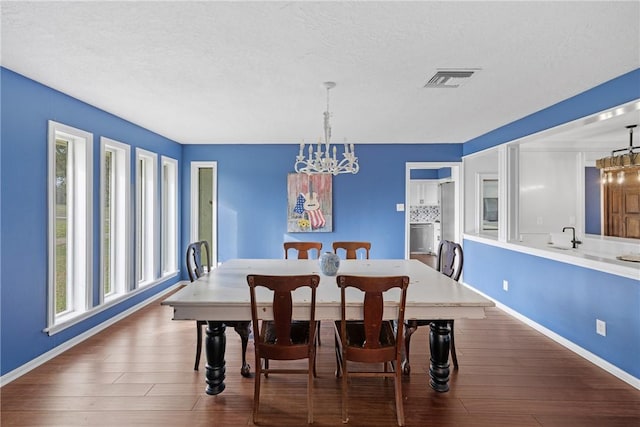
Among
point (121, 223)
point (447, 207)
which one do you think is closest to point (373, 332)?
point (121, 223)

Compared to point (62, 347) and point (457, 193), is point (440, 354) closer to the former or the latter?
point (62, 347)

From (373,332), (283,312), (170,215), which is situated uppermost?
(170,215)

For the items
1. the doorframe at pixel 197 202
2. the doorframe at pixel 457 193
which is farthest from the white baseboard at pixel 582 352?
the doorframe at pixel 197 202

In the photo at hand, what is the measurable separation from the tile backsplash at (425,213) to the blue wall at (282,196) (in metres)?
3.26

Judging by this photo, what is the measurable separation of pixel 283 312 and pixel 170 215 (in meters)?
4.04

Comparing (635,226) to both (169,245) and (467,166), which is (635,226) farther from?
(169,245)

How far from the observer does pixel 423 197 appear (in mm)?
8641

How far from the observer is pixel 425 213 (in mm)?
8852

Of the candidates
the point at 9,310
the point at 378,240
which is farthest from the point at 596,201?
the point at 9,310

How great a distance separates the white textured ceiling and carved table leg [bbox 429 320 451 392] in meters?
1.83

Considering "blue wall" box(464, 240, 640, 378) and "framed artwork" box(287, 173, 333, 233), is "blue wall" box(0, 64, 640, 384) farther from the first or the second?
"framed artwork" box(287, 173, 333, 233)

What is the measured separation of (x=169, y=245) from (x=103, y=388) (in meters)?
3.20

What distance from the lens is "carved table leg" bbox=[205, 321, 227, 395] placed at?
2.31m

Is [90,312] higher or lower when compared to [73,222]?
lower
